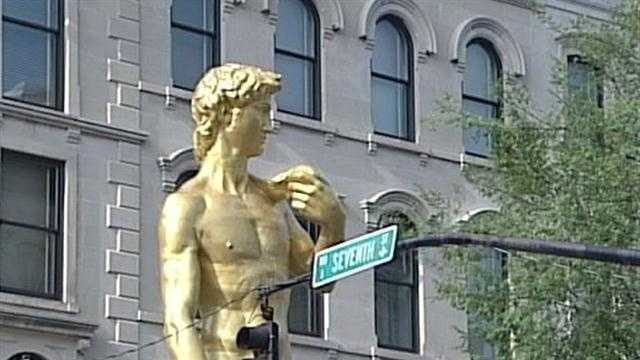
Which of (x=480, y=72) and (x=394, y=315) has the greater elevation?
(x=480, y=72)

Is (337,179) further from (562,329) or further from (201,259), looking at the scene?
(201,259)

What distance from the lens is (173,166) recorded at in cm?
3053

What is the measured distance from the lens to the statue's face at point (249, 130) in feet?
51.1

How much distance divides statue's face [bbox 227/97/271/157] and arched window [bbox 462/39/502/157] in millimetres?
18980

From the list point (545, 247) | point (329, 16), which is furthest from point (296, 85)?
point (545, 247)

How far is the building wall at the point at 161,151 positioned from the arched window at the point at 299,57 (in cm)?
15

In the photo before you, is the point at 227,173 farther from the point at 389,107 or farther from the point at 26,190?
the point at 389,107

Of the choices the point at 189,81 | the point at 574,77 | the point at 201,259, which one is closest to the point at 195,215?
the point at 201,259

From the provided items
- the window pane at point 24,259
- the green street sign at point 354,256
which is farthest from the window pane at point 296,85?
the green street sign at point 354,256

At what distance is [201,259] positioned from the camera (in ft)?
50.0

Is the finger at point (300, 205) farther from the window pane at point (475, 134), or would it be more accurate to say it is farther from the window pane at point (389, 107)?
the window pane at point (475, 134)

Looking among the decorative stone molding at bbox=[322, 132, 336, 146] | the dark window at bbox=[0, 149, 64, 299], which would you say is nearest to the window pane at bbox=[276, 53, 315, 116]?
the decorative stone molding at bbox=[322, 132, 336, 146]

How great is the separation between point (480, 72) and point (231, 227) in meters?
20.5

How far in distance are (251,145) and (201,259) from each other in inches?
35.9
